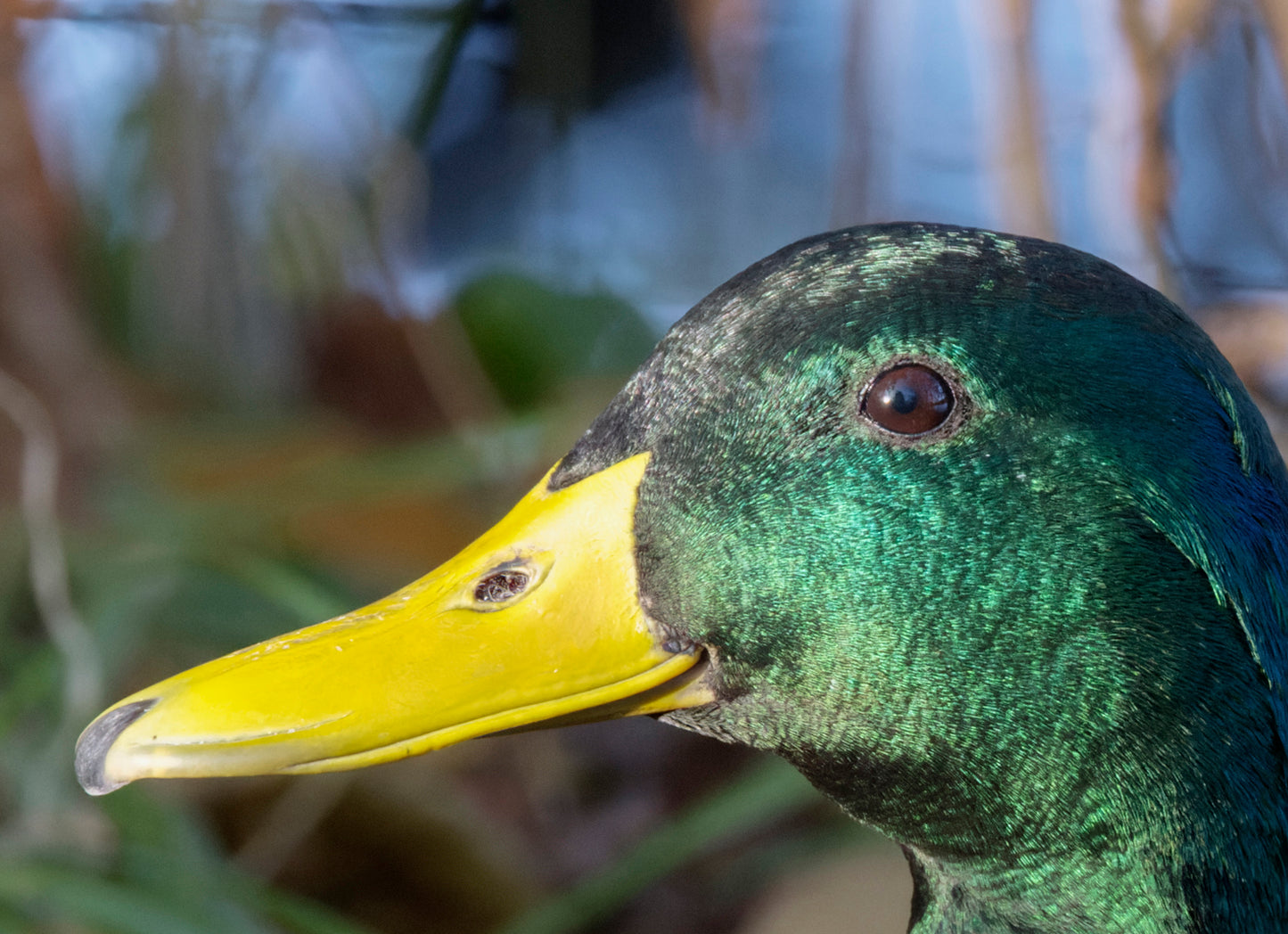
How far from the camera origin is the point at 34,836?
1826 mm

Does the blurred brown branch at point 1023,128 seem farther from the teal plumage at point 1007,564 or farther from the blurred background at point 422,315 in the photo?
the teal plumage at point 1007,564

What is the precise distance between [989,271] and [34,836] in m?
1.71

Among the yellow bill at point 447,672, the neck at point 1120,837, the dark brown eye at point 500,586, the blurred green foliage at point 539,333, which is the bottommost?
the blurred green foliage at point 539,333

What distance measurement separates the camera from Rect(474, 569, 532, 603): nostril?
0.87 metres

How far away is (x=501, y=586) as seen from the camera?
2.87 feet

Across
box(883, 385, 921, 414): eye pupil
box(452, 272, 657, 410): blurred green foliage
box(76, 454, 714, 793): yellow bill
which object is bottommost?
box(452, 272, 657, 410): blurred green foliage

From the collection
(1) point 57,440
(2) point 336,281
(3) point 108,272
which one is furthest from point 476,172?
(1) point 57,440

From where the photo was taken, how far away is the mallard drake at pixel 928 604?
80 centimetres

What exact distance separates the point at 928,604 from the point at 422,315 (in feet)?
7.75

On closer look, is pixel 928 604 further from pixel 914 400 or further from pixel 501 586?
pixel 501 586

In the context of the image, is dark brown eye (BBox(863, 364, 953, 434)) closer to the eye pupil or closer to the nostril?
the eye pupil

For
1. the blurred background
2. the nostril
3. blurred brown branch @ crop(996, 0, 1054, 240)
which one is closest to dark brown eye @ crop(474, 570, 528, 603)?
the nostril

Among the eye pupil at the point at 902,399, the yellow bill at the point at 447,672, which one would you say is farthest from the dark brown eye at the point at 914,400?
the yellow bill at the point at 447,672

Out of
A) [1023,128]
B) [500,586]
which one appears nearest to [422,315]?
[1023,128]
